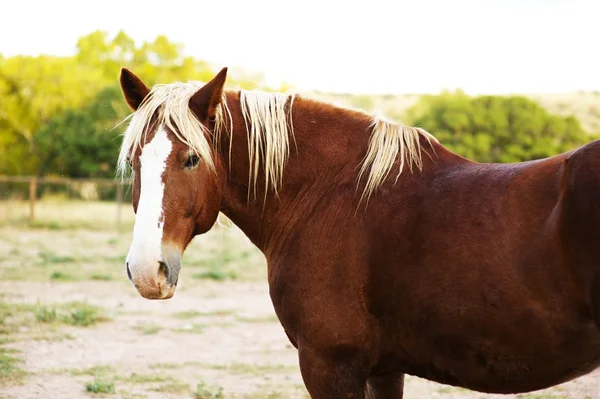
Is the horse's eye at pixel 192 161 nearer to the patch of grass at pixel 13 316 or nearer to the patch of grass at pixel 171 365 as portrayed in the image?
the patch of grass at pixel 171 365

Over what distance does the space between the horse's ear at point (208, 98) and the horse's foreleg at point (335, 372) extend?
1321mm

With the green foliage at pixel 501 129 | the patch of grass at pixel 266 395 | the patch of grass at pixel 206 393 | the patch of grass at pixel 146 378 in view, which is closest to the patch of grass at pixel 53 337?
the patch of grass at pixel 146 378

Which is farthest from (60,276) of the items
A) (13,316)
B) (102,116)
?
(102,116)

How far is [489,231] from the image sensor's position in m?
2.74

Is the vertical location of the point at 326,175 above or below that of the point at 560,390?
above

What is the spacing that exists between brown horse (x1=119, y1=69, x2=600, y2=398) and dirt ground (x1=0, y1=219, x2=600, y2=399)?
7.87ft

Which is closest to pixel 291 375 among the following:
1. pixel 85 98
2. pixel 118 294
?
pixel 118 294

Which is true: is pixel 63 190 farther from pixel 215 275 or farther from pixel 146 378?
pixel 146 378

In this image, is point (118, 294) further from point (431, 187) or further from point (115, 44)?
point (115, 44)

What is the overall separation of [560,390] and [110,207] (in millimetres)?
22634

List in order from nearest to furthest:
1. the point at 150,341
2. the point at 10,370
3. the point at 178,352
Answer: the point at 10,370
the point at 178,352
the point at 150,341

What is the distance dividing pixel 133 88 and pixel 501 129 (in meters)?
44.3

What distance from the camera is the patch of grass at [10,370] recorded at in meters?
5.77

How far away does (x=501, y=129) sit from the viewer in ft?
147
